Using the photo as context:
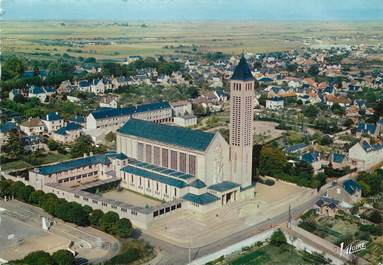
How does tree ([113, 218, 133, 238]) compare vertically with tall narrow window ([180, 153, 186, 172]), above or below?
below

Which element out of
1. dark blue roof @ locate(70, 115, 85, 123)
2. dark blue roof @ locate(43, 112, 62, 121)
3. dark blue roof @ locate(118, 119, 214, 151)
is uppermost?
dark blue roof @ locate(118, 119, 214, 151)

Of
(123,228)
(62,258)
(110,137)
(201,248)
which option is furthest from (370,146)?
(62,258)

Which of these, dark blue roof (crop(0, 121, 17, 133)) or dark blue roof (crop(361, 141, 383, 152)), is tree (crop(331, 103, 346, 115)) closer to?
dark blue roof (crop(361, 141, 383, 152))

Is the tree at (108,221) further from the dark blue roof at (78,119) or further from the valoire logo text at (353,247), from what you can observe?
the dark blue roof at (78,119)

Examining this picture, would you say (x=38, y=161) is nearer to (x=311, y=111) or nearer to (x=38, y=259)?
(x=38, y=259)

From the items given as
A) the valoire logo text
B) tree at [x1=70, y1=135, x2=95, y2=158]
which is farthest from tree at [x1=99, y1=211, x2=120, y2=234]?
tree at [x1=70, y1=135, x2=95, y2=158]

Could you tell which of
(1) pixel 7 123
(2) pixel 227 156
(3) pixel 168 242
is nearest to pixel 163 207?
(3) pixel 168 242
